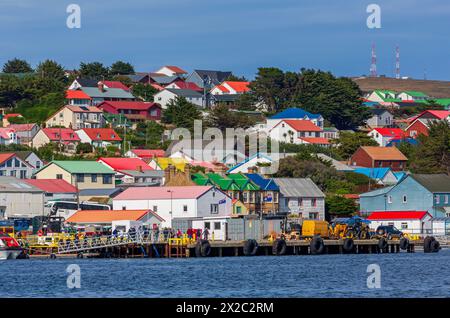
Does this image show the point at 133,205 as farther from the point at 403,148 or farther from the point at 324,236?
the point at 403,148

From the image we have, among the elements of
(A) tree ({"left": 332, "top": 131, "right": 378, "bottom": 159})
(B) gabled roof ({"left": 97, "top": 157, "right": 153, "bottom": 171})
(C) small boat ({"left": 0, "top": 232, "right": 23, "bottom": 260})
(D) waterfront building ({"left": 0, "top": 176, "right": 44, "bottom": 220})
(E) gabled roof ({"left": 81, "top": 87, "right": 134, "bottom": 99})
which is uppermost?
(E) gabled roof ({"left": 81, "top": 87, "right": 134, "bottom": 99})

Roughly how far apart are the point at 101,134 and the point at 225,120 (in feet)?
57.7

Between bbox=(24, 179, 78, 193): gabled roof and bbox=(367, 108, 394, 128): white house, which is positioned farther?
bbox=(367, 108, 394, 128): white house

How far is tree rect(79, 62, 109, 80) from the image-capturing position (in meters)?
171

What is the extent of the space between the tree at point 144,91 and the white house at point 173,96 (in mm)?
1498

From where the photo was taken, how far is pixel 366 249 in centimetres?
7094

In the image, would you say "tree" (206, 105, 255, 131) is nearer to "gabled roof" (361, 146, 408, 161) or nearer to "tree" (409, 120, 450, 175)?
"gabled roof" (361, 146, 408, 161)

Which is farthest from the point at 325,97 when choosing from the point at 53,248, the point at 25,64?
the point at 53,248

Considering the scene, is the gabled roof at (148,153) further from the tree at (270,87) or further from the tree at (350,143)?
the tree at (270,87)

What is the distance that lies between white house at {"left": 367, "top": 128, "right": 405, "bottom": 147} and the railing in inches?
3149

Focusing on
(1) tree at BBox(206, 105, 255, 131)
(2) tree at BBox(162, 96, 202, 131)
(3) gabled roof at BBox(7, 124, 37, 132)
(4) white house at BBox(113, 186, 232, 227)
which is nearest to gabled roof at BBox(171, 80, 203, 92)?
(2) tree at BBox(162, 96, 202, 131)

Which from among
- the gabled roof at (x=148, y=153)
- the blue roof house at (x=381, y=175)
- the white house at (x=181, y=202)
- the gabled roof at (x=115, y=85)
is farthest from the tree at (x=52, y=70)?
the white house at (x=181, y=202)

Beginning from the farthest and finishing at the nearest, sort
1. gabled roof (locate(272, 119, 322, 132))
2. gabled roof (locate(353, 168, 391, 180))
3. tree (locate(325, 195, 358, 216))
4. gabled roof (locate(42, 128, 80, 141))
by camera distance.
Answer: gabled roof (locate(272, 119, 322, 132)) → gabled roof (locate(42, 128, 80, 141)) → gabled roof (locate(353, 168, 391, 180)) → tree (locate(325, 195, 358, 216))

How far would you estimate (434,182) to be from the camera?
3647 inches
